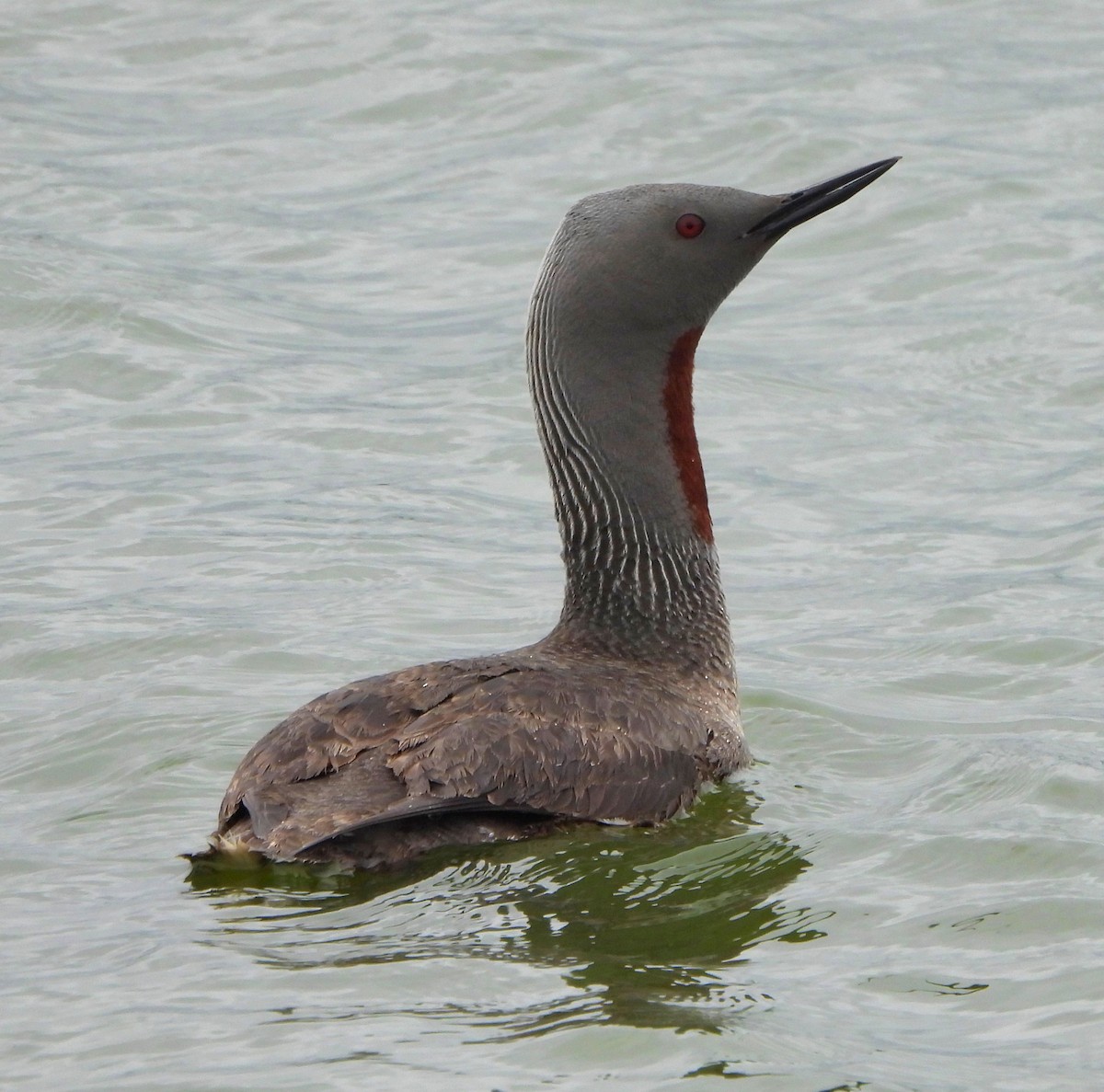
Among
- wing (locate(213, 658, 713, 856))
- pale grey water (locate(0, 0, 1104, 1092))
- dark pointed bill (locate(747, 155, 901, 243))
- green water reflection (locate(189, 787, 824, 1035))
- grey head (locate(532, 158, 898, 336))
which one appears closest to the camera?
pale grey water (locate(0, 0, 1104, 1092))

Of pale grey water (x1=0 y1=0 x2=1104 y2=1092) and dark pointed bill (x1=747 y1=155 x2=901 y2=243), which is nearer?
pale grey water (x1=0 y1=0 x2=1104 y2=1092)

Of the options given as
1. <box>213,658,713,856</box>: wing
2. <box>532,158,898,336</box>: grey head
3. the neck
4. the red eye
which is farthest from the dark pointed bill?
<box>213,658,713,856</box>: wing

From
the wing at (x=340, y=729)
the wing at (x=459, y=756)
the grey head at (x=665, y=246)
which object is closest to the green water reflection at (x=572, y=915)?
the wing at (x=459, y=756)

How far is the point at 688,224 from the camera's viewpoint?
8539 mm

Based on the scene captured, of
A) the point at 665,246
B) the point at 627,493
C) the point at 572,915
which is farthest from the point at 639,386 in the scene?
the point at 572,915

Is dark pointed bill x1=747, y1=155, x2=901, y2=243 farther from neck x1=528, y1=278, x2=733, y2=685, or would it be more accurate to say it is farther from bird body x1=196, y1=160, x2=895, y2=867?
neck x1=528, y1=278, x2=733, y2=685

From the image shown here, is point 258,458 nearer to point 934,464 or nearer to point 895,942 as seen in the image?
point 934,464

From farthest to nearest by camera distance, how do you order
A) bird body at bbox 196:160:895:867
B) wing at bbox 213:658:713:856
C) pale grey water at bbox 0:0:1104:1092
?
bird body at bbox 196:160:895:867 → wing at bbox 213:658:713:856 → pale grey water at bbox 0:0:1104:1092

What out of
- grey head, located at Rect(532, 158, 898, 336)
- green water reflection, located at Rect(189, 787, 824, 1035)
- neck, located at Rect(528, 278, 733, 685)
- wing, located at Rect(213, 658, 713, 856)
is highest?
grey head, located at Rect(532, 158, 898, 336)

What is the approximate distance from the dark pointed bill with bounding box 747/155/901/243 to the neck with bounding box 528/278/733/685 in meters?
0.50

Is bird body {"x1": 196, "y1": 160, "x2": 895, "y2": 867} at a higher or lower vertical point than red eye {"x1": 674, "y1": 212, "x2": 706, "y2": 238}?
lower

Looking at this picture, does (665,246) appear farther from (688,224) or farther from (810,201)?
(810,201)

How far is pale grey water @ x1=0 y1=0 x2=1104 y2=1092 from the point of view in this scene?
6.68 metres

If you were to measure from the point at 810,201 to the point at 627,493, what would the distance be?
4.34 ft
